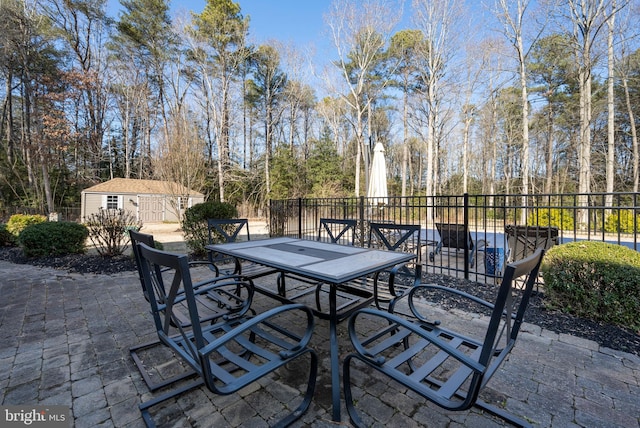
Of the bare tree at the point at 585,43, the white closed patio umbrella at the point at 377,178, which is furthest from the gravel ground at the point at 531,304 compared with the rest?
the bare tree at the point at 585,43

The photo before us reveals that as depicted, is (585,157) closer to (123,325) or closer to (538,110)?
(538,110)

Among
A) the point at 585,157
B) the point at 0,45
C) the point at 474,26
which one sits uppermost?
the point at 474,26

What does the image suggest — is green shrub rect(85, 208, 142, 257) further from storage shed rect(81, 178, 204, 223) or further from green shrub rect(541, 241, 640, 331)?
storage shed rect(81, 178, 204, 223)

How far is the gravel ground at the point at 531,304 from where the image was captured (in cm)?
237

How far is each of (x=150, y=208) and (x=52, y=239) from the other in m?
14.2

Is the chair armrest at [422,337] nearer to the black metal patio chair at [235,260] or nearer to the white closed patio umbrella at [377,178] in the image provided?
the black metal patio chair at [235,260]

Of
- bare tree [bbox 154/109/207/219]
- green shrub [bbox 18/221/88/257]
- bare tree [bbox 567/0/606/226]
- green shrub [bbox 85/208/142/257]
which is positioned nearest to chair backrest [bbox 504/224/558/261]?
bare tree [bbox 567/0/606/226]

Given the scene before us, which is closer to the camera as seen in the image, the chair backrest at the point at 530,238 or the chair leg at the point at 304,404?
the chair leg at the point at 304,404

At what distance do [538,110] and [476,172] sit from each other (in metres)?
7.41

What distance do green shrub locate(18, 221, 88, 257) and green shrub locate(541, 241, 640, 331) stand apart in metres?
7.87

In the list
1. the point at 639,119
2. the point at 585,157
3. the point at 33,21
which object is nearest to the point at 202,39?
the point at 33,21

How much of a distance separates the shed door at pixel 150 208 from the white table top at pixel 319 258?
57.8ft

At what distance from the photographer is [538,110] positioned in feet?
53.4

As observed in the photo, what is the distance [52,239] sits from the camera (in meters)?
5.48
